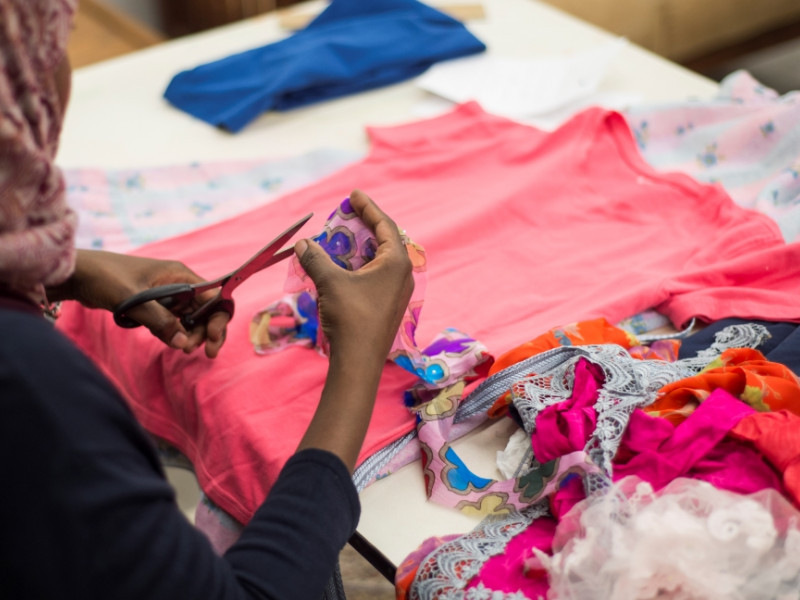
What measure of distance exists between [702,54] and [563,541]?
104 inches

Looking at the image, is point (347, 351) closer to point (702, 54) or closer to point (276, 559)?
point (276, 559)

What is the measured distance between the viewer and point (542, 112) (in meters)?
1.60

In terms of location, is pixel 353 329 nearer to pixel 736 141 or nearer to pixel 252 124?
pixel 736 141

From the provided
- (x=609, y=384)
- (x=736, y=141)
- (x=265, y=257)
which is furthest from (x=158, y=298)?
(x=736, y=141)

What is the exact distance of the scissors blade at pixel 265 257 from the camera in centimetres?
97

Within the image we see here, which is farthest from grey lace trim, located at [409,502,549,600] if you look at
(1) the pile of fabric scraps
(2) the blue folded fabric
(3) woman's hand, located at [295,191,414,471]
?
(2) the blue folded fabric

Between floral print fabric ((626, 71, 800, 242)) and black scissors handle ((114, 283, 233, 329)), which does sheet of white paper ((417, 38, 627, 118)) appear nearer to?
floral print fabric ((626, 71, 800, 242))

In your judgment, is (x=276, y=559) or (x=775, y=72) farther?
(x=775, y=72)

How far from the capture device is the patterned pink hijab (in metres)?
0.60

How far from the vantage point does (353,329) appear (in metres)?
0.82

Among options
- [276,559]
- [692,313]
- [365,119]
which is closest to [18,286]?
[276,559]

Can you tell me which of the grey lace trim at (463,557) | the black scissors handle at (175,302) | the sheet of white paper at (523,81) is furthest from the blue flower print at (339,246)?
the sheet of white paper at (523,81)

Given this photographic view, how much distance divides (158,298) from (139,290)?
0.15 feet

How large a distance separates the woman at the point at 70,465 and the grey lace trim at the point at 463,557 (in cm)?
10
